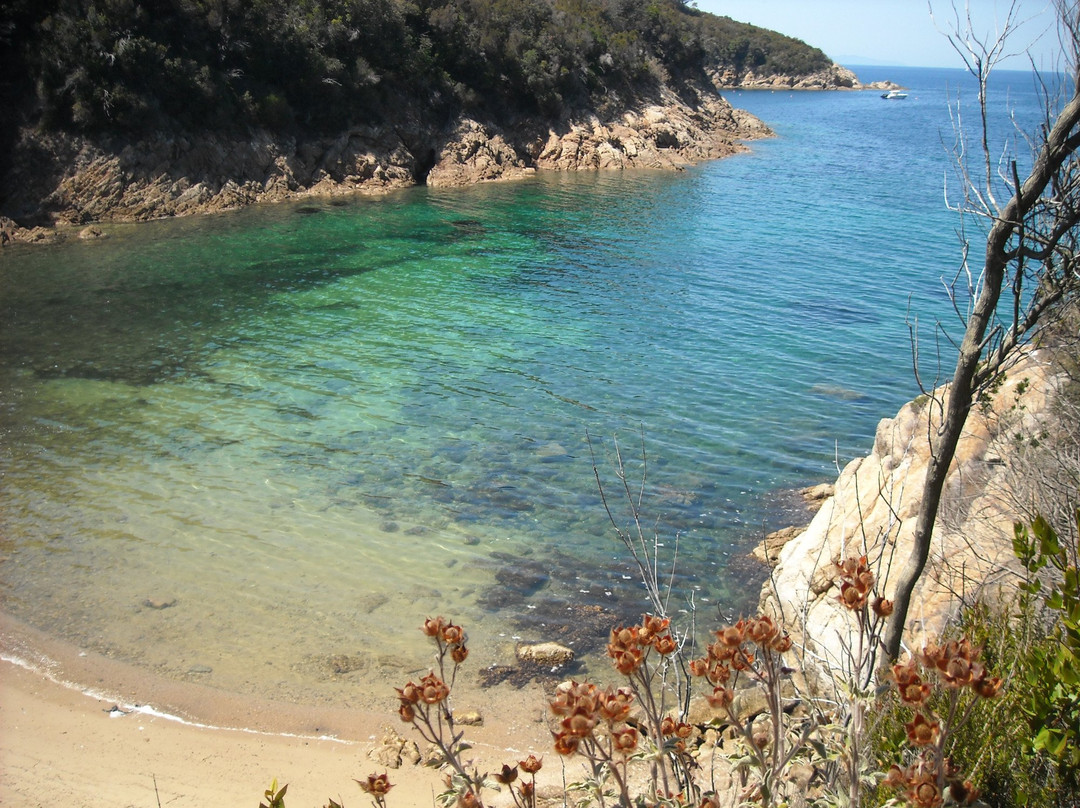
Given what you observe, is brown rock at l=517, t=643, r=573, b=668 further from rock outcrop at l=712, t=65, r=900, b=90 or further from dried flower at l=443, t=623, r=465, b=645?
rock outcrop at l=712, t=65, r=900, b=90

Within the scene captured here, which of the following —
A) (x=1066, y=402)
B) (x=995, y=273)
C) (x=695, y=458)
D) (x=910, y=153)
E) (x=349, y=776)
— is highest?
(x=910, y=153)

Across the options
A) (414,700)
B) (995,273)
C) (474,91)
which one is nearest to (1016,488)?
(995,273)

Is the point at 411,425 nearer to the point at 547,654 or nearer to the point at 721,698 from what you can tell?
the point at 547,654

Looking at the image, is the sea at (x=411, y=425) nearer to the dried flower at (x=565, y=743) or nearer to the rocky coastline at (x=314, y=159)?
the dried flower at (x=565, y=743)

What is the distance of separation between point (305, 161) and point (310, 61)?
13.8ft

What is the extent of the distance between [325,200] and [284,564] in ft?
81.2

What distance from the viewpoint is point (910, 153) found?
4672cm

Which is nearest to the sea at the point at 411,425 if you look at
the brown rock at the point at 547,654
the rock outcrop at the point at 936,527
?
the brown rock at the point at 547,654

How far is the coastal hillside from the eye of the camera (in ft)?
82.4

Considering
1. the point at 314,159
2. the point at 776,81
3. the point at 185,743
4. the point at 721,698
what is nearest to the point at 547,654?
the point at 185,743

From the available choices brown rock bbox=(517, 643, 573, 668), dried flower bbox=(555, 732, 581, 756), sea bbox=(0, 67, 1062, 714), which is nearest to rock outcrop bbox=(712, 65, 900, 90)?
sea bbox=(0, 67, 1062, 714)

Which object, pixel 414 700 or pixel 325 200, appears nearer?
pixel 414 700

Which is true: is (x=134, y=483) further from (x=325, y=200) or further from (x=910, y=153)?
(x=910, y=153)

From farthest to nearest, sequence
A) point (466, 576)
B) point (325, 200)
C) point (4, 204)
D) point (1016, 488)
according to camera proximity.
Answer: point (325, 200)
point (4, 204)
point (466, 576)
point (1016, 488)
